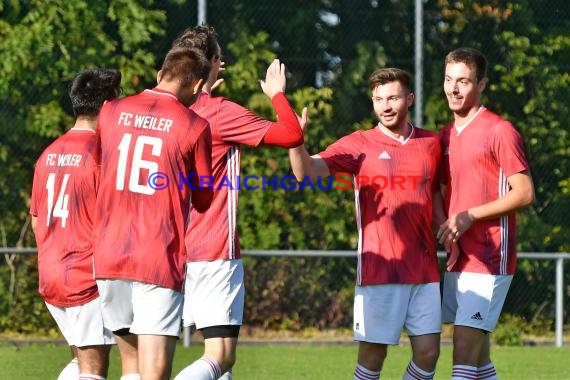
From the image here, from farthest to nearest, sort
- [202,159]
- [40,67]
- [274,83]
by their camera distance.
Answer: [40,67] < [274,83] < [202,159]

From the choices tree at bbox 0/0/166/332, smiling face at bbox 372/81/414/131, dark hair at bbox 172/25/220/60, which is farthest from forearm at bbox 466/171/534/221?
tree at bbox 0/0/166/332

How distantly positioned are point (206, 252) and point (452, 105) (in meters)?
1.66

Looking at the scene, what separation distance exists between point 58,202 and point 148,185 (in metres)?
1.27

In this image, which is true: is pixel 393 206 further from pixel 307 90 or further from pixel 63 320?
pixel 307 90

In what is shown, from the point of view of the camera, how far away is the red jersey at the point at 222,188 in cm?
635

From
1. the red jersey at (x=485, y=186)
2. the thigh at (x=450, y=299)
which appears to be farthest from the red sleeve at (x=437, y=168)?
the thigh at (x=450, y=299)

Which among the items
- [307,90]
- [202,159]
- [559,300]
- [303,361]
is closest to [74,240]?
[202,159]

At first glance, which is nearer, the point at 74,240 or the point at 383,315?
the point at 74,240

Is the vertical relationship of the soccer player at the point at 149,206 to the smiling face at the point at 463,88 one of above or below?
below

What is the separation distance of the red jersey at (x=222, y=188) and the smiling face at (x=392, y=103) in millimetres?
932

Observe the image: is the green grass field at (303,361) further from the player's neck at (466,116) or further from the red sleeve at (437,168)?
the player's neck at (466,116)

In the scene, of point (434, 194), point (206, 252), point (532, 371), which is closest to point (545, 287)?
point (532, 371)

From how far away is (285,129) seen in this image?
6074 mm

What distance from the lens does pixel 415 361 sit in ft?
22.3
